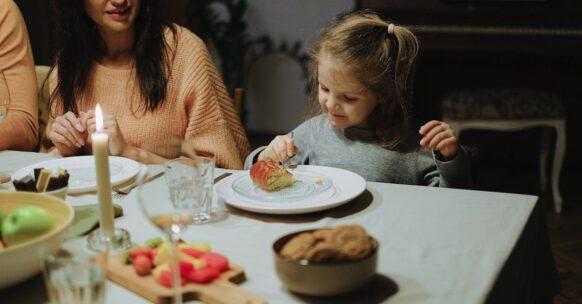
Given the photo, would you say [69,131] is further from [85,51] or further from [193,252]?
[193,252]

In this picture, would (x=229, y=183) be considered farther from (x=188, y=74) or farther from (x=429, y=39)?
(x=429, y=39)

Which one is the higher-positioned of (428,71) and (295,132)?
(295,132)

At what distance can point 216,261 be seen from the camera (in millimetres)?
844

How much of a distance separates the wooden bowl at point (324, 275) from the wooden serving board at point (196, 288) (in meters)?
0.05

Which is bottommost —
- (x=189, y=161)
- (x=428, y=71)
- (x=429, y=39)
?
(x=428, y=71)

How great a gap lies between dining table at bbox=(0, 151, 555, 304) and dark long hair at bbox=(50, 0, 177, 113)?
700 mm

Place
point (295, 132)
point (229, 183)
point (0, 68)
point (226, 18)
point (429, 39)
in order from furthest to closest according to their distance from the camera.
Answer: point (226, 18) < point (429, 39) < point (0, 68) < point (295, 132) < point (229, 183)

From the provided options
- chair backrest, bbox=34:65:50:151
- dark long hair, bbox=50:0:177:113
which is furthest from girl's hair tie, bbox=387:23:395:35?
chair backrest, bbox=34:65:50:151

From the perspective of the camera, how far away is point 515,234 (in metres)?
1.01

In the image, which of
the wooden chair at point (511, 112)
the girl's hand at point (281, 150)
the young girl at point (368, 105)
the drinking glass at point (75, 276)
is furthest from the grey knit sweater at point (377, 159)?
the wooden chair at point (511, 112)

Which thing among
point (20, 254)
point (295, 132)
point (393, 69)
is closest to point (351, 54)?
point (393, 69)

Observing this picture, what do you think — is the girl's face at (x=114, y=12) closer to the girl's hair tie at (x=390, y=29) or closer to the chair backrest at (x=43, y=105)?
the chair backrest at (x=43, y=105)

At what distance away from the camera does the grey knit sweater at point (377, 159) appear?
156 centimetres

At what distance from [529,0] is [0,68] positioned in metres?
2.90
